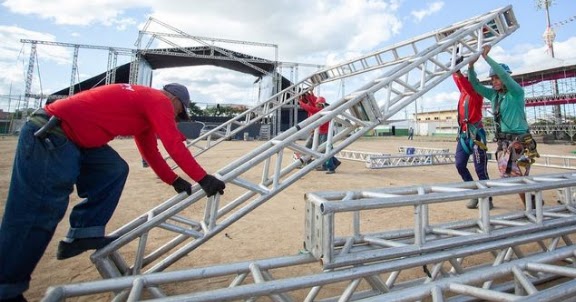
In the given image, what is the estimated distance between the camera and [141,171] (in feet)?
30.3

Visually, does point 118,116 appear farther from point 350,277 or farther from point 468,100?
point 468,100

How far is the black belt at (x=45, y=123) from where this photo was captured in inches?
79.5

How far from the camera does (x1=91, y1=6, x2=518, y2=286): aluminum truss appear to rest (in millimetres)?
2371

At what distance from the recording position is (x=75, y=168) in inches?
84.5

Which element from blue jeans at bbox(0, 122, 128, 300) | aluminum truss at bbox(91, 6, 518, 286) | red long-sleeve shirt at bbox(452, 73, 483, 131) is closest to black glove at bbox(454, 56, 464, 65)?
aluminum truss at bbox(91, 6, 518, 286)

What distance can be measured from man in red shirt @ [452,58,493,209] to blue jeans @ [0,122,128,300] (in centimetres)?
484

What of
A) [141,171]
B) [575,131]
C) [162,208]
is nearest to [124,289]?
[162,208]

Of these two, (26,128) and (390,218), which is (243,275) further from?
(390,218)

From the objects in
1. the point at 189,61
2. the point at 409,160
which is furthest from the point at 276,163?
the point at 189,61

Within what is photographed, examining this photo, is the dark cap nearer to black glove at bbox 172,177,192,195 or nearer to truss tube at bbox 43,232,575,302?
black glove at bbox 172,177,192,195

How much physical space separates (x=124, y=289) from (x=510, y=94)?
4705 mm

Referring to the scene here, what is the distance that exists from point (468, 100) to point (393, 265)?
3.91 meters

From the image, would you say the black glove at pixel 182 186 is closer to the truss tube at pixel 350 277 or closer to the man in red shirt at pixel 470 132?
the truss tube at pixel 350 277

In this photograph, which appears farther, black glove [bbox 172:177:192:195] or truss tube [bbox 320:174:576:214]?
black glove [bbox 172:177:192:195]
